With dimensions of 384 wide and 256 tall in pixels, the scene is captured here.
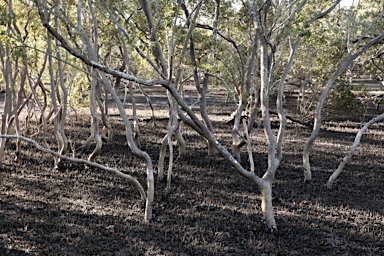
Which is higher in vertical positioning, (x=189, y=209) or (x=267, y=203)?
(x=267, y=203)

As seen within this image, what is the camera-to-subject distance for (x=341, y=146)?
12773mm

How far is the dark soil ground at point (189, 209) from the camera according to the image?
6.05 meters

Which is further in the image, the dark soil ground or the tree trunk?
the tree trunk

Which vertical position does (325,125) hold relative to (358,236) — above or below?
above

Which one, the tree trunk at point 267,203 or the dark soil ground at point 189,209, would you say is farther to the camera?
the tree trunk at point 267,203

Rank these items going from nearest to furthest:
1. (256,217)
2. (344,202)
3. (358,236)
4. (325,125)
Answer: (358,236), (256,217), (344,202), (325,125)

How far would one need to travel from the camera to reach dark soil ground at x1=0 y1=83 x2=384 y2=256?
238 inches

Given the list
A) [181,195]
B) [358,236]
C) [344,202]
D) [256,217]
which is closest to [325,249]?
[358,236]

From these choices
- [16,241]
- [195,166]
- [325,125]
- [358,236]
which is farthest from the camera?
[325,125]

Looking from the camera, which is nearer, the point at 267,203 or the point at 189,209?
the point at 267,203

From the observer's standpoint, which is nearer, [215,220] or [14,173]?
[215,220]

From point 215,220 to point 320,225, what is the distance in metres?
1.60

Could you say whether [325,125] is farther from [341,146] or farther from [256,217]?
[256,217]

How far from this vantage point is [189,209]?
740cm
